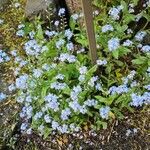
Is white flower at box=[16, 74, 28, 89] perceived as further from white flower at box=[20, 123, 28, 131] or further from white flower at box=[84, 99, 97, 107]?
white flower at box=[84, 99, 97, 107]

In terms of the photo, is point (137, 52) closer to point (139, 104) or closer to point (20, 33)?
point (139, 104)

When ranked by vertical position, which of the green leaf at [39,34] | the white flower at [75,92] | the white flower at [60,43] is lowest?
the white flower at [75,92]

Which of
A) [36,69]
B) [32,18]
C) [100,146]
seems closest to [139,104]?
[100,146]

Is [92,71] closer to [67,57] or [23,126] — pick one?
[67,57]

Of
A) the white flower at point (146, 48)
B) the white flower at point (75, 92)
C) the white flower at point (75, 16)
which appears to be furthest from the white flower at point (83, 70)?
the white flower at point (75, 16)

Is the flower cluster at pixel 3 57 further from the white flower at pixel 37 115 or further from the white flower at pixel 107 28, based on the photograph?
the white flower at pixel 107 28

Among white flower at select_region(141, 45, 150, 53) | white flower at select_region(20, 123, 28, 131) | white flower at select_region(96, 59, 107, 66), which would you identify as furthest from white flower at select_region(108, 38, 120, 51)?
white flower at select_region(20, 123, 28, 131)

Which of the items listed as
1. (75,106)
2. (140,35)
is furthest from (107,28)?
(75,106)
